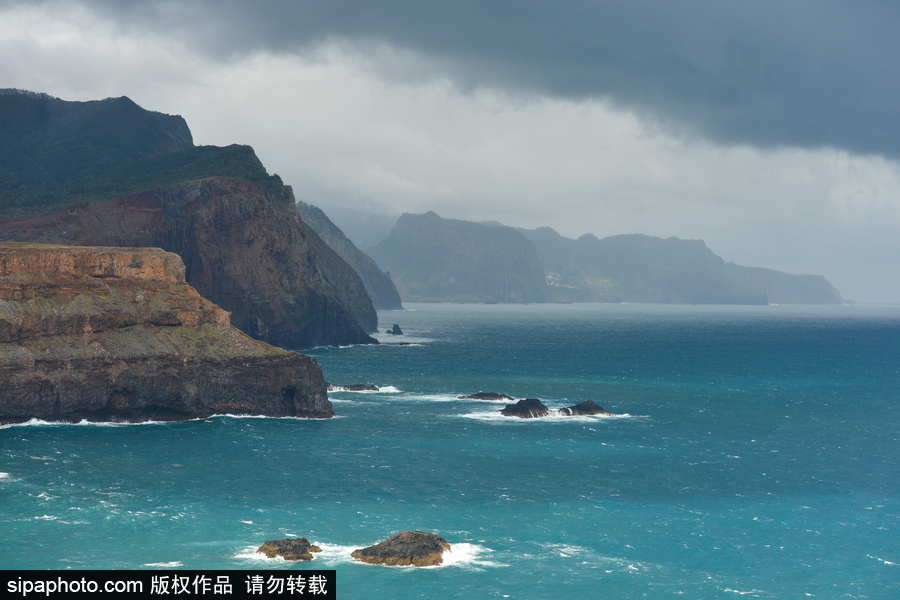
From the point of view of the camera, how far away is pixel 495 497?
2817 inches

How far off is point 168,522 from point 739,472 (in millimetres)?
56974

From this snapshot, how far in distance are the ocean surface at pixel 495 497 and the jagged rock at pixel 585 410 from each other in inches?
170

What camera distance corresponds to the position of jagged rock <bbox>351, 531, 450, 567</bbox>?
178 feet

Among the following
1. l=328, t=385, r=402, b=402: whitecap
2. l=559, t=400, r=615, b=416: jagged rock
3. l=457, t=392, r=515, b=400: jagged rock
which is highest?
l=328, t=385, r=402, b=402: whitecap

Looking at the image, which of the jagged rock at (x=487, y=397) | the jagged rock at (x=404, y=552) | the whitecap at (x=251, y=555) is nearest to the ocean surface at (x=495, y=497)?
the whitecap at (x=251, y=555)

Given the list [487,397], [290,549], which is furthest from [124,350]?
[290,549]

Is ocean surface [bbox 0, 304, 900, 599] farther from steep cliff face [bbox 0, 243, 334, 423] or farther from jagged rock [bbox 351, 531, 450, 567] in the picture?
steep cliff face [bbox 0, 243, 334, 423]

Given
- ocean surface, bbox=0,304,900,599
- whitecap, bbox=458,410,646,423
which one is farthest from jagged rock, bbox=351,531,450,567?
whitecap, bbox=458,410,646,423

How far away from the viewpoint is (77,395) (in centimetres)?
9806

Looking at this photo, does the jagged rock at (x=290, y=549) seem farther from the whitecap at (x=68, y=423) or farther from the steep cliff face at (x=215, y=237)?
the steep cliff face at (x=215, y=237)

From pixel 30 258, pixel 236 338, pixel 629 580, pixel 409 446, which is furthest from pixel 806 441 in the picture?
pixel 30 258

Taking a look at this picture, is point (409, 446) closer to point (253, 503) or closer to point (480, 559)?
point (253, 503)

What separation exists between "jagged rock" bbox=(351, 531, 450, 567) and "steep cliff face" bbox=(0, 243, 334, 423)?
56.3 m

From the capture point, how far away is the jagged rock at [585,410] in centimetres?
11675
